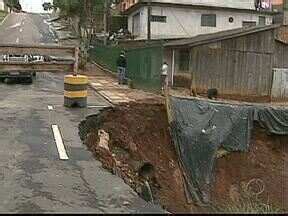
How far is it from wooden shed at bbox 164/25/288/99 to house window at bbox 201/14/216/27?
13.6 metres

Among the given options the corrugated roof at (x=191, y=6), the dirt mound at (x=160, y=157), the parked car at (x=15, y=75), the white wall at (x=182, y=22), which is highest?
the corrugated roof at (x=191, y=6)

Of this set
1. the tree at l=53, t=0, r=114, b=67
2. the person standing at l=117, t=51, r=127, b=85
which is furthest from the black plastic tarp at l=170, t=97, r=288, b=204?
the tree at l=53, t=0, r=114, b=67

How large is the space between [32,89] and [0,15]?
6128cm

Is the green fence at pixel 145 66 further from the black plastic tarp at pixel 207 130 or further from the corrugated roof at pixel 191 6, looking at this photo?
the corrugated roof at pixel 191 6

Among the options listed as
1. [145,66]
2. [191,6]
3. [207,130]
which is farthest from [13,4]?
[207,130]

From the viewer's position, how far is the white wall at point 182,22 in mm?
39875

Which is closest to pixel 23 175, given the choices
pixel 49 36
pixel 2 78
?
pixel 2 78

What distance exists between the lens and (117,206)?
8.16 metres

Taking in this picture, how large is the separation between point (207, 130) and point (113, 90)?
8.84 metres

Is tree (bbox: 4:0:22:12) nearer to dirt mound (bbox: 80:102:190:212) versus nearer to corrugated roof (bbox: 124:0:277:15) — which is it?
corrugated roof (bbox: 124:0:277:15)

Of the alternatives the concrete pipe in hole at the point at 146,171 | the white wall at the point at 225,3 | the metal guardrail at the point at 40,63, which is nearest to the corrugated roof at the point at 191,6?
the white wall at the point at 225,3

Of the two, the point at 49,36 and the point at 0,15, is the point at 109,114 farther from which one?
the point at 0,15

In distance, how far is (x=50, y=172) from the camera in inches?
392

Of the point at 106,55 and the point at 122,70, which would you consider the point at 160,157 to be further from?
the point at 106,55
